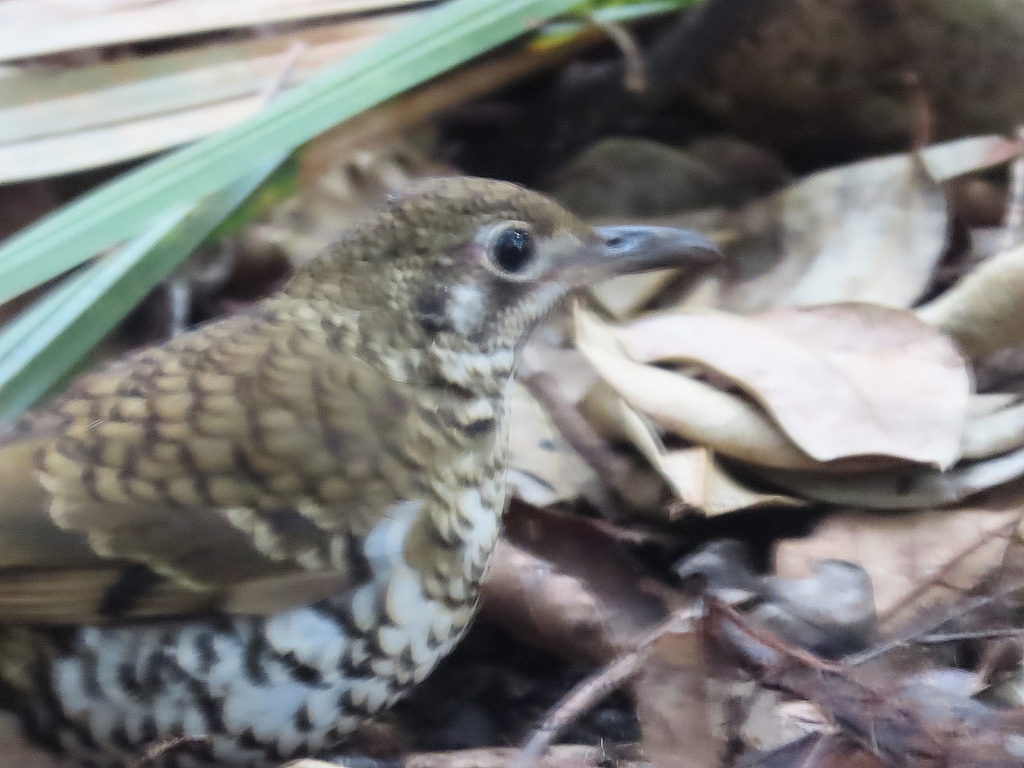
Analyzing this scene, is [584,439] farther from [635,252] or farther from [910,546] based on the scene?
[910,546]

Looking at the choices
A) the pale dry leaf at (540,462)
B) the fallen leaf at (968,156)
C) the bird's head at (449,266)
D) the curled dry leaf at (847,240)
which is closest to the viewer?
the bird's head at (449,266)

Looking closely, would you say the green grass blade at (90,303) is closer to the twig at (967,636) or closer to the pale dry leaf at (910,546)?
the pale dry leaf at (910,546)

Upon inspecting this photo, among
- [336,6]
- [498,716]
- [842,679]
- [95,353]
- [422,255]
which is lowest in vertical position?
[498,716]

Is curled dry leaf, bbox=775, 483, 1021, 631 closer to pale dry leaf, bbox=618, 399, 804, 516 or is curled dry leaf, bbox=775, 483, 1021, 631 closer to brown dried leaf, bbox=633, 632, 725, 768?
pale dry leaf, bbox=618, 399, 804, 516

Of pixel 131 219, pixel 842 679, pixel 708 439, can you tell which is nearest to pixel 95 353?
pixel 131 219

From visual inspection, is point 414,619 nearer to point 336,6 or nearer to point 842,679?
point 842,679

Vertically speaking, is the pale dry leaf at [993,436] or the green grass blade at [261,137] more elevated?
the green grass blade at [261,137]

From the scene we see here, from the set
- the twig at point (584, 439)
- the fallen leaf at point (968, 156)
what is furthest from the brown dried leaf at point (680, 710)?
the fallen leaf at point (968, 156)
